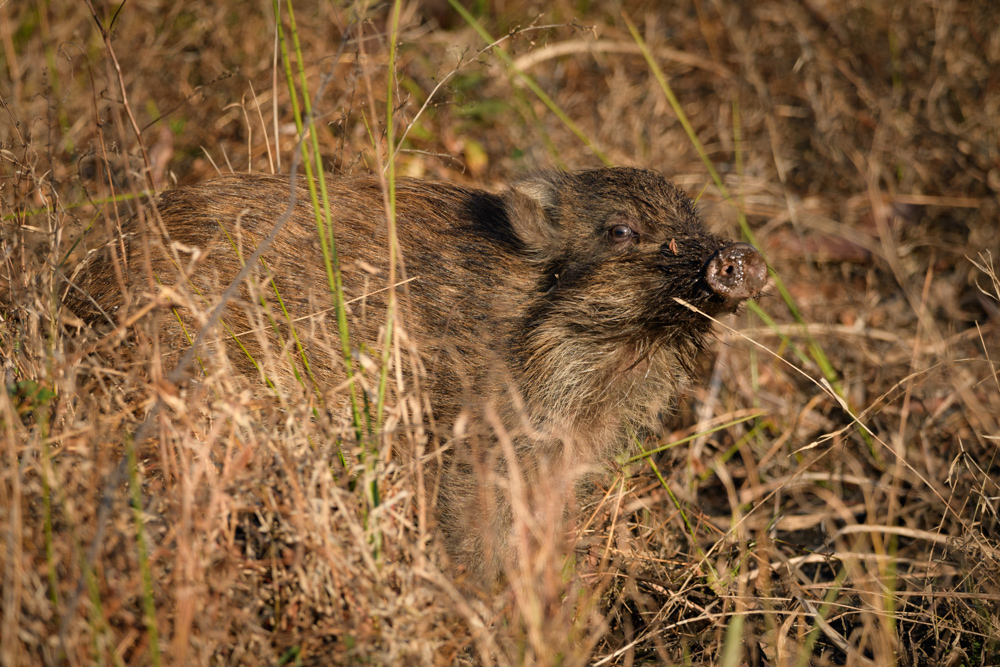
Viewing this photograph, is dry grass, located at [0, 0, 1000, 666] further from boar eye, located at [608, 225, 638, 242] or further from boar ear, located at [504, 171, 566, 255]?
boar eye, located at [608, 225, 638, 242]

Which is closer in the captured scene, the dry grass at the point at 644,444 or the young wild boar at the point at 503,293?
the dry grass at the point at 644,444

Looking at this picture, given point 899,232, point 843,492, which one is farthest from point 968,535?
point 899,232

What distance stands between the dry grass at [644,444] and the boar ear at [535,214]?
64cm

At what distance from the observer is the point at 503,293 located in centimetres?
393

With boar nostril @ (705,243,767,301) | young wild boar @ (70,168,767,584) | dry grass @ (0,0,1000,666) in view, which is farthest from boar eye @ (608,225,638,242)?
dry grass @ (0,0,1000,666)

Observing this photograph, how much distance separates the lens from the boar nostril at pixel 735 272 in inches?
140

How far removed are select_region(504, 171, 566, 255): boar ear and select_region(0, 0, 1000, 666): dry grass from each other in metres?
0.64

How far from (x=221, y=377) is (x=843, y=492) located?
3377 millimetres

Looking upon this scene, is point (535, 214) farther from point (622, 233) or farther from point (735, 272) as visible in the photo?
point (735, 272)

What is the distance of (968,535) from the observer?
350 centimetres

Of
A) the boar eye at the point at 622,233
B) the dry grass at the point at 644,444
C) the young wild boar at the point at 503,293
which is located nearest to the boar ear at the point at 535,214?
the young wild boar at the point at 503,293

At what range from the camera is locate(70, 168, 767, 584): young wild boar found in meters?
3.59

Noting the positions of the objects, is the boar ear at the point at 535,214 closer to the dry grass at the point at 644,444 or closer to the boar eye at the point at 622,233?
the boar eye at the point at 622,233

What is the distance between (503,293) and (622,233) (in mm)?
619
